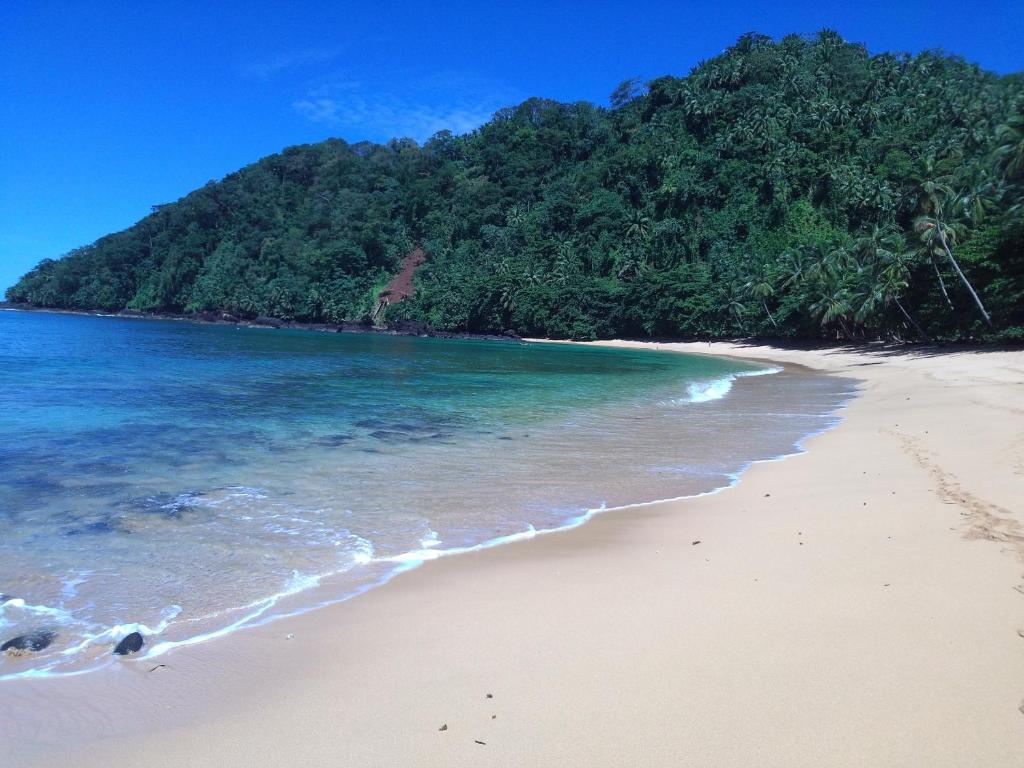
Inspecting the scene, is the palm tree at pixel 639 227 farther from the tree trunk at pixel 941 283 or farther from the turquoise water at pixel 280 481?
the turquoise water at pixel 280 481

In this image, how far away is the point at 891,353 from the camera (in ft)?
127

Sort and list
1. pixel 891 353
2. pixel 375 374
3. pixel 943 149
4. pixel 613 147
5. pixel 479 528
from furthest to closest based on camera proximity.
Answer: pixel 613 147 < pixel 943 149 < pixel 891 353 < pixel 375 374 < pixel 479 528

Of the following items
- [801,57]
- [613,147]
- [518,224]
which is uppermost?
[801,57]

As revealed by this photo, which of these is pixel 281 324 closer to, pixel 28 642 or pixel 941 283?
pixel 941 283

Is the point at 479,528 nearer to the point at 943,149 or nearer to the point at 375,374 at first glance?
the point at 375,374

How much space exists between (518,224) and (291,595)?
102m

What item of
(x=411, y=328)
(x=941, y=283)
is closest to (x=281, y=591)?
(x=941, y=283)

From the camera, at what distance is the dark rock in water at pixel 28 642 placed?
4.18 meters

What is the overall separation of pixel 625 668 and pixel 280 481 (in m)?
6.52

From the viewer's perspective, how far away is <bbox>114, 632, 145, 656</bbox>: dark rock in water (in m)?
4.15

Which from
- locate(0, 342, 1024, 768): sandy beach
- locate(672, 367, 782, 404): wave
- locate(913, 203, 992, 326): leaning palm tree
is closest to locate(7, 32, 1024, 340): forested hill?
locate(913, 203, 992, 326): leaning palm tree

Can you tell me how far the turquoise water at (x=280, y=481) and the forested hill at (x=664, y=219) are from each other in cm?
2792

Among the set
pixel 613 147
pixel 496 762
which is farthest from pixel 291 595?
pixel 613 147

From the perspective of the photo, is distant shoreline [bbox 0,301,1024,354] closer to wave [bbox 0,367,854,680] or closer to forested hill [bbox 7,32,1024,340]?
forested hill [bbox 7,32,1024,340]
